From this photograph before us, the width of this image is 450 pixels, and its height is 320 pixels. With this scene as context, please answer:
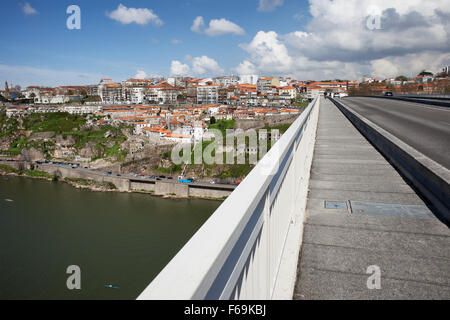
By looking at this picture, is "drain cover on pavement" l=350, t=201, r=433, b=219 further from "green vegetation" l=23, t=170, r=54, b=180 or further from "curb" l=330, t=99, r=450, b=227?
"green vegetation" l=23, t=170, r=54, b=180

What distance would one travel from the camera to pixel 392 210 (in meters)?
2.77

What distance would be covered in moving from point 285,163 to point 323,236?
0.62m

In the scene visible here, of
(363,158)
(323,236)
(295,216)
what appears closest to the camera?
(323,236)

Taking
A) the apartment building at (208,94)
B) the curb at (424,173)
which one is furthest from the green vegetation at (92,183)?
the apartment building at (208,94)

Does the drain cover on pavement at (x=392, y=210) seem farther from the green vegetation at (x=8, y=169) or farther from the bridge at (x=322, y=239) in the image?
the green vegetation at (x=8, y=169)

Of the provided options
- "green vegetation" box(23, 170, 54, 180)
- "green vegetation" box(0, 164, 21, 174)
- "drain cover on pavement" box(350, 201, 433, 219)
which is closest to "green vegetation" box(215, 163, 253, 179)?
"green vegetation" box(23, 170, 54, 180)

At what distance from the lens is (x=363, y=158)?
16.0 feet

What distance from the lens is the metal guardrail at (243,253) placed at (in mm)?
731

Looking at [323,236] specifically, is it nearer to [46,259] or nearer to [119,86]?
[46,259]

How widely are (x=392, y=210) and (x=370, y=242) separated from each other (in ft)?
2.36

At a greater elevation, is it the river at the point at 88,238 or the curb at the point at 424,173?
the curb at the point at 424,173

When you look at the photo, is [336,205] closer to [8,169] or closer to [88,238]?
[88,238]

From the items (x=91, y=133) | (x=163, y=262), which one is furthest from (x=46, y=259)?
(x=91, y=133)

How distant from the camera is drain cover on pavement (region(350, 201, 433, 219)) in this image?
264cm
